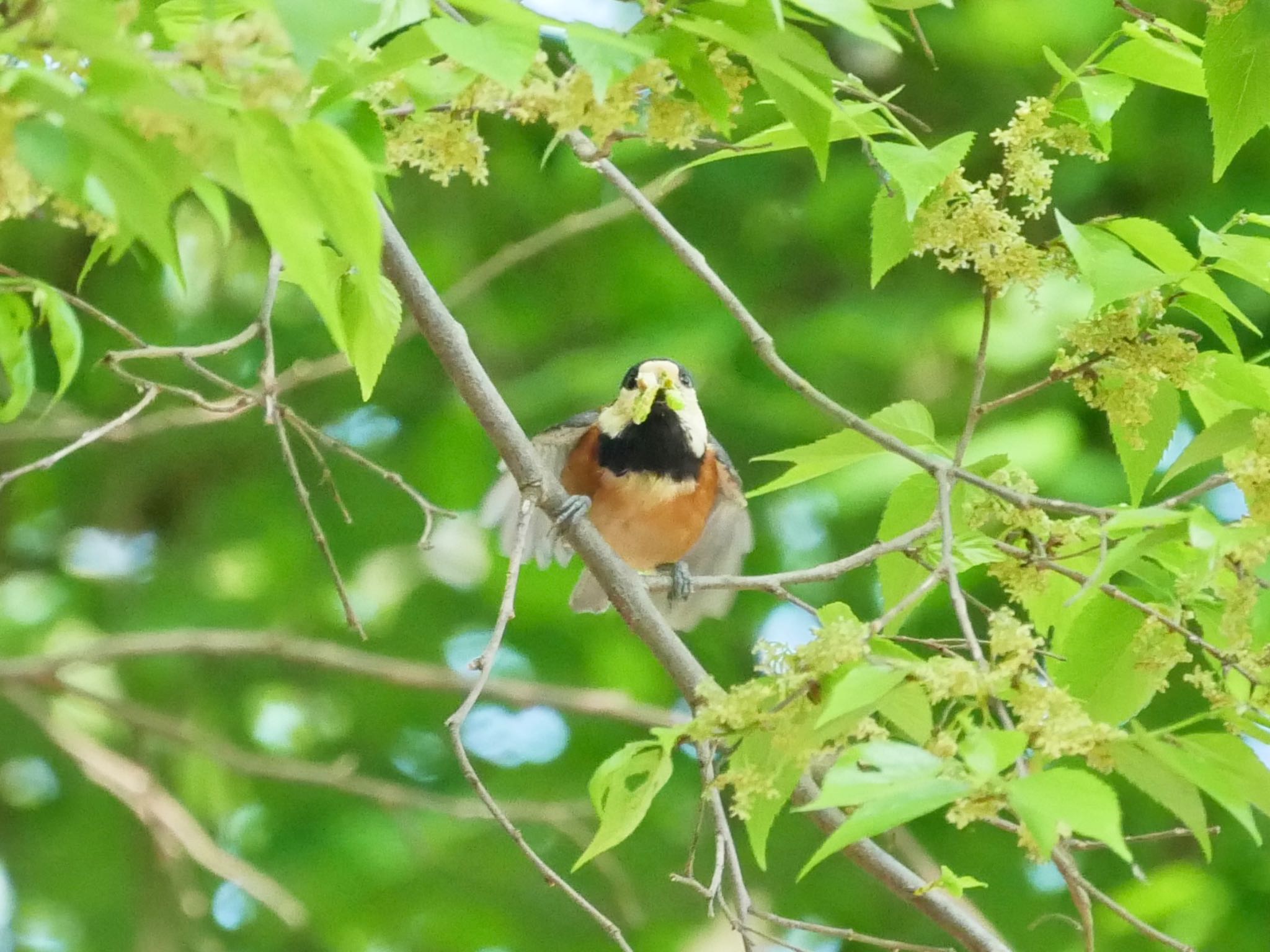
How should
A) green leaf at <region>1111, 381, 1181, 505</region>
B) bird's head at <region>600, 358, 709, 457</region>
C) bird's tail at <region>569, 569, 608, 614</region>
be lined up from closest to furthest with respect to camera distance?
green leaf at <region>1111, 381, 1181, 505</region> → bird's head at <region>600, 358, 709, 457</region> → bird's tail at <region>569, 569, 608, 614</region>

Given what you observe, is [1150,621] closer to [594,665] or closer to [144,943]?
[594,665]

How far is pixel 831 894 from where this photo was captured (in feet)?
15.8

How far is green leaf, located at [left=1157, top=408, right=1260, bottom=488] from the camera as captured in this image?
1.63 meters

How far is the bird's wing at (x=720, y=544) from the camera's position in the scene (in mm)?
4168

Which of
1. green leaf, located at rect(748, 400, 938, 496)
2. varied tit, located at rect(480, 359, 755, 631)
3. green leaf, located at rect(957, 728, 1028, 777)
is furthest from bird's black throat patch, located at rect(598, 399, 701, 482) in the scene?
green leaf, located at rect(957, 728, 1028, 777)

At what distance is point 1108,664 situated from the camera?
1.64 meters

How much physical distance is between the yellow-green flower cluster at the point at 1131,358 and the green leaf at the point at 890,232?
224 mm

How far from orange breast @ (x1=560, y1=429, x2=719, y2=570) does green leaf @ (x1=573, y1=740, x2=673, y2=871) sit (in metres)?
2.42

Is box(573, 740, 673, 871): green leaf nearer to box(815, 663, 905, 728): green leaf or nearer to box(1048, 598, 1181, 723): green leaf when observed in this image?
box(815, 663, 905, 728): green leaf

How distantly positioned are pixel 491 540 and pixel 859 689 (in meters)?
3.45

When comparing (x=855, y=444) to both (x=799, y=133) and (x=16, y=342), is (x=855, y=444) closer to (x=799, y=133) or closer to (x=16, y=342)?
(x=799, y=133)

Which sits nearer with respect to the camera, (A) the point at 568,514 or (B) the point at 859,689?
(B) the point at 859,689

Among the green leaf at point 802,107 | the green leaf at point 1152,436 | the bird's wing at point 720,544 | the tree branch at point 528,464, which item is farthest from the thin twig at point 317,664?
the green leaf at point 802,107

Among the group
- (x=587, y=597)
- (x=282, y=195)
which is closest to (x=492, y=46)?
(x=282, y=195)
